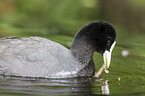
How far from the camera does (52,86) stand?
22.0 feet

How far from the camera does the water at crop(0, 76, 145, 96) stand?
623cm

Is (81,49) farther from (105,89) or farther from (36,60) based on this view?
(105,89)

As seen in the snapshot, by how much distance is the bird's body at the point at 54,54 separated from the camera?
7172 millimetres

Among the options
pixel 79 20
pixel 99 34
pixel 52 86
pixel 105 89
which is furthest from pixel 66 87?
Result: pixel 79 20

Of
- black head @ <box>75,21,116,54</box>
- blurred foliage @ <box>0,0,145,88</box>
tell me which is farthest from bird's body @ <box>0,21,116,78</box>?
blurred foliage @ <box>0,0,145,88</box>

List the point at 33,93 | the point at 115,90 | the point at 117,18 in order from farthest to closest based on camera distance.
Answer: the point at 117,18
the point at 115,90
the point at 33,93

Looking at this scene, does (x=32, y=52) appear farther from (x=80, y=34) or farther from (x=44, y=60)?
(x=80, y=34)

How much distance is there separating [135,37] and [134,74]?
13.2ft

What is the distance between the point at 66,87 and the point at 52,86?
10.7 inches

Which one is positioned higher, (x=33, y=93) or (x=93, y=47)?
(x=93, y=47)

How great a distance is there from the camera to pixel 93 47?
25.5 feet

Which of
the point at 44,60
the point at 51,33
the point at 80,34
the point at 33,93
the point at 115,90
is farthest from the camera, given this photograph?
the point at 51,33

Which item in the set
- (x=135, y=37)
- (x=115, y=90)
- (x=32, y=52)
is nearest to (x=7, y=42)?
(x=32, y=52)

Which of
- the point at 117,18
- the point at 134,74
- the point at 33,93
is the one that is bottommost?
the point at 33,93
